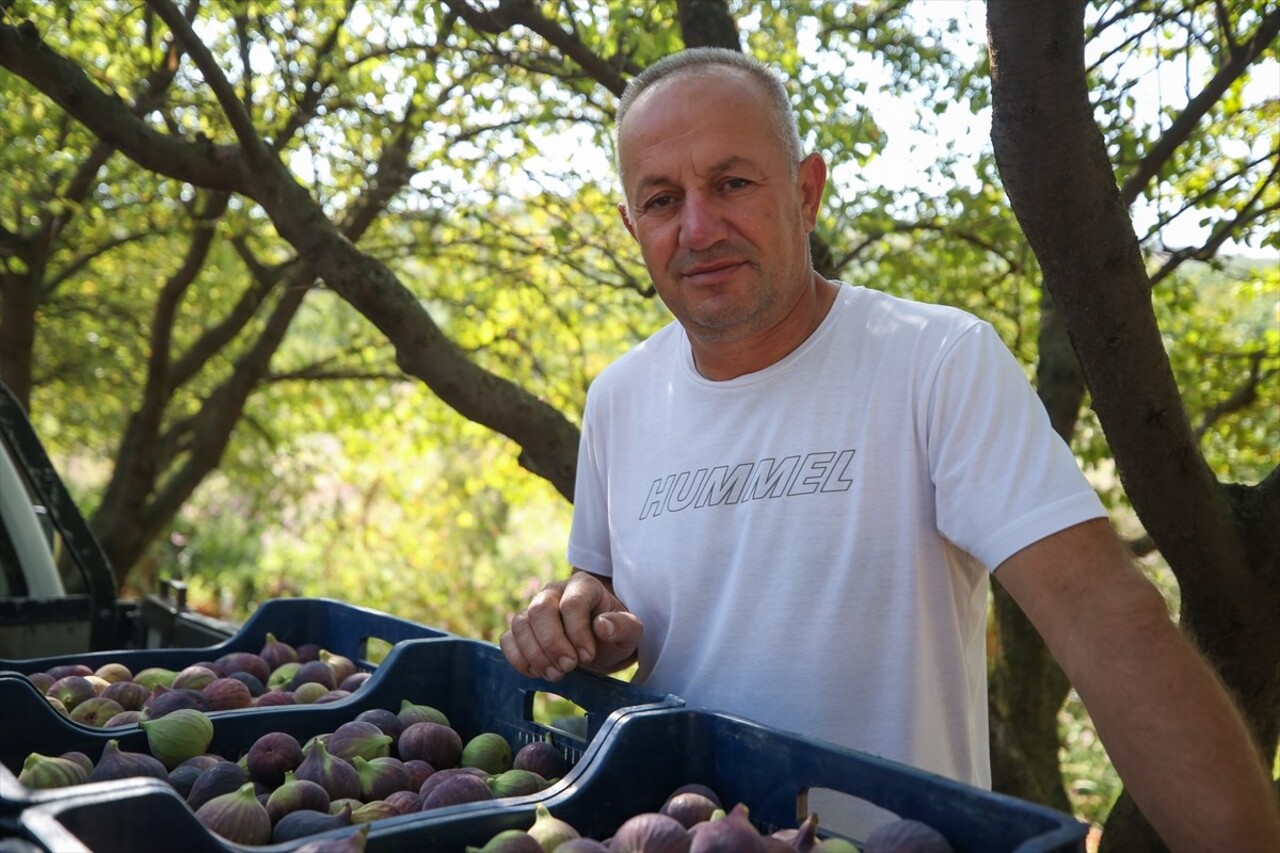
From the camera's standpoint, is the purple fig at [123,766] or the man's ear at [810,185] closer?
the purple fig at [123,766]

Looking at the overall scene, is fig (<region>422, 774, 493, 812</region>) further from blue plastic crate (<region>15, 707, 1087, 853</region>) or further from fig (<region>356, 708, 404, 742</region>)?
fig (<region>356, 708, 404, 742</region>)

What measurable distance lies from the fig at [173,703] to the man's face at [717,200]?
44.2 inches

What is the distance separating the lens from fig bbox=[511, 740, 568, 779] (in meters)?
1.92

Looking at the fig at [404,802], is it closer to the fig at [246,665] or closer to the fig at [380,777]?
the fig at [380,777]

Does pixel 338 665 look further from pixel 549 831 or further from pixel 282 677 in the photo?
pixel 549 831

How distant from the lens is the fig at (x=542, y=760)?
192cm

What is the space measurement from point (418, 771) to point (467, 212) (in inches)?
140

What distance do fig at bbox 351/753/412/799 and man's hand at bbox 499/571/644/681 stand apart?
1.03 ft

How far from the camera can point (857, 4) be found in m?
4.42

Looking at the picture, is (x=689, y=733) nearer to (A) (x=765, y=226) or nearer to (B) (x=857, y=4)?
(A) (x=765, y=226)

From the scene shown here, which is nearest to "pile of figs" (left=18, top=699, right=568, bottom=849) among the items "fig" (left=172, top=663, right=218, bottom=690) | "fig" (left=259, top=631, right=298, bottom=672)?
"fig" (left=172, top=663, right=218, bottom=690)

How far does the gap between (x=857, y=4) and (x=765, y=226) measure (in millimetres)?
2451

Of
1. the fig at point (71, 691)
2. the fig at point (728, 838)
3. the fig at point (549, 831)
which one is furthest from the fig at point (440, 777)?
the fig at point (71, 691)

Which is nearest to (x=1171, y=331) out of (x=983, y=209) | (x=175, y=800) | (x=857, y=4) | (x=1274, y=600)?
(x=983, y=209)
